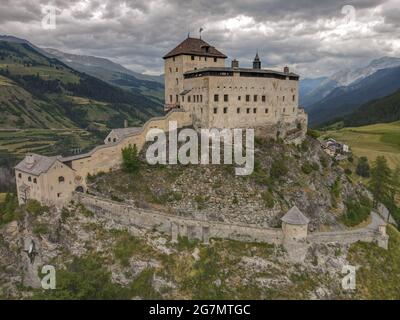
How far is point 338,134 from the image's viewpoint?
197 meters

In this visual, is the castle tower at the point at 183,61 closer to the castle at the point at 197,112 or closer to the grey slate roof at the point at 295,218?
the castle at the point at 197,112

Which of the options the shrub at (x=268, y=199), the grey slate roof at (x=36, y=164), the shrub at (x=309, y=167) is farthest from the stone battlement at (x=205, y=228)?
the shrub at (x=309, y=167)

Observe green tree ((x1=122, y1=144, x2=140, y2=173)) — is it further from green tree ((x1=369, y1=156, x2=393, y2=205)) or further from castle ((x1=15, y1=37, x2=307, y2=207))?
green tree ((x1=369, y1=156, x2=393, y2=205))

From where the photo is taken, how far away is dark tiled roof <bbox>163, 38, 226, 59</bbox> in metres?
69.4

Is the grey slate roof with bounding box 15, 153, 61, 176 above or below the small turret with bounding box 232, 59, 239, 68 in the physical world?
below

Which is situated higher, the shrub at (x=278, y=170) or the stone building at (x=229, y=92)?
the stone building at (x=229, y=92)

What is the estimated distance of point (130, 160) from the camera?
57.8 m

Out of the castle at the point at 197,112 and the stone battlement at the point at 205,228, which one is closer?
the stone battlement at the point at 205,228

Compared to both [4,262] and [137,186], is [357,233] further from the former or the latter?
[4,262]

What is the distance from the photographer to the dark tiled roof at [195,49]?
69.4 metres

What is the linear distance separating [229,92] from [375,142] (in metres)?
135

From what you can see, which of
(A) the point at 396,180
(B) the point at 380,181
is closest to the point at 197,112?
(B) the point at 380,181

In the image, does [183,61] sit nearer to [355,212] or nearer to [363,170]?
[355,212]

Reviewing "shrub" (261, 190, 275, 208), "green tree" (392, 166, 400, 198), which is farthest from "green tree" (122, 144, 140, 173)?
"green tree" (392, 166, 400, 198)
